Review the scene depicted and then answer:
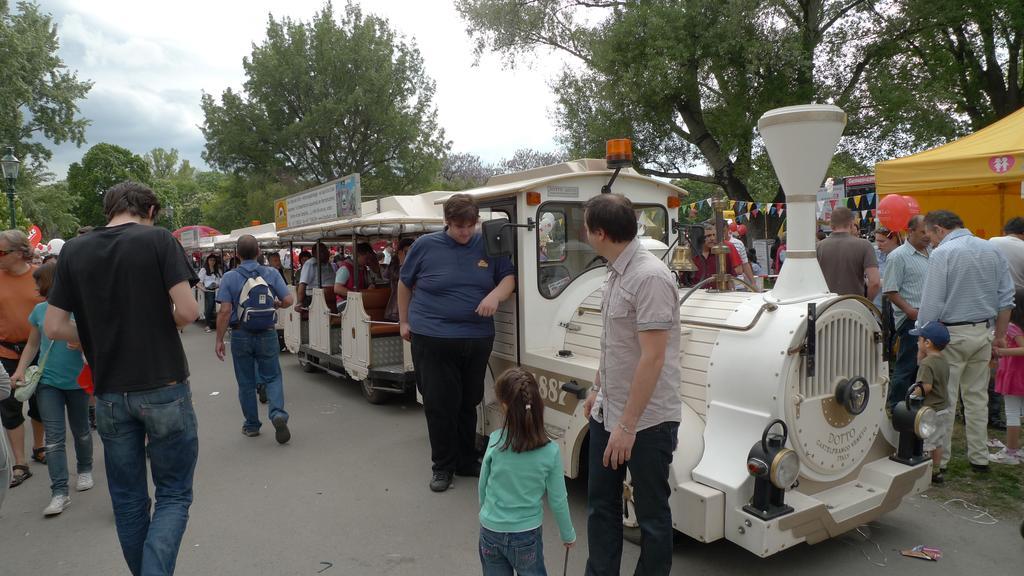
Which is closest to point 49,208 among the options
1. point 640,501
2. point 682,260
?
point 682,260

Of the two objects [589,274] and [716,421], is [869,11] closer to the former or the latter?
[589,274]

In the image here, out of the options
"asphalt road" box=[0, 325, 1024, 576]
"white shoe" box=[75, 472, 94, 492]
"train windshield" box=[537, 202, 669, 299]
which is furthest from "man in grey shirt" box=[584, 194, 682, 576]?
"white shoe" box=[75, 472, 94, 492]

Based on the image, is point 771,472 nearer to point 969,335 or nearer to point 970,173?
point 969,335

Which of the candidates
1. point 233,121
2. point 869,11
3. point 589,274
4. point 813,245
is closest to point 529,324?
point 589,274

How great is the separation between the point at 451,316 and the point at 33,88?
35760 millimetres

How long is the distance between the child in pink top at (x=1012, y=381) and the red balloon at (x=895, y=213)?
90.3 inches

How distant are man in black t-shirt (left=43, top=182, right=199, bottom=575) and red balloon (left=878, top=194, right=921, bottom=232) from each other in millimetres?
7133

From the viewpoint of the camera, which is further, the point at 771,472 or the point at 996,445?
the point at 996,445

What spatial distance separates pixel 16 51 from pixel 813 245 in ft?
115

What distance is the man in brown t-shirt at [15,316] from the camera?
16.3ft

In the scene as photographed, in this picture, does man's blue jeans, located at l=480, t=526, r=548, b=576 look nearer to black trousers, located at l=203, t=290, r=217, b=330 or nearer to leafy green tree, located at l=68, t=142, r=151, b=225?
black trousers, located at l=203, t=290, r=217, b=330

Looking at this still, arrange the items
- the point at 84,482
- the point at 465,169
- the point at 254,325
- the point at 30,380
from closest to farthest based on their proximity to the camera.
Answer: the point at 30,380 < the point at 84,482 < the point at 254,325 < the point at 465,169

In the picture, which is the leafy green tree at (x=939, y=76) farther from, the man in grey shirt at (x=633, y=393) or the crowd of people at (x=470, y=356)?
the man in grey shirt at (x=633, y=393)

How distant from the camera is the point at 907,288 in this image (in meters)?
5.57
